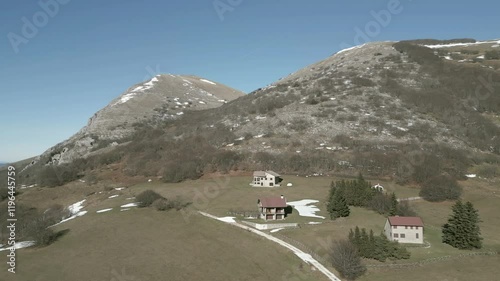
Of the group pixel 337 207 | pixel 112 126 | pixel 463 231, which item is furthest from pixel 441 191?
pixel 112 126

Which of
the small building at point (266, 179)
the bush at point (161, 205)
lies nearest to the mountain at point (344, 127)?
the small building at point (266, 179)

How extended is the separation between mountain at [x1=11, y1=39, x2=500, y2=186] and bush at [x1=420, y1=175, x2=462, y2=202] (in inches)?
279

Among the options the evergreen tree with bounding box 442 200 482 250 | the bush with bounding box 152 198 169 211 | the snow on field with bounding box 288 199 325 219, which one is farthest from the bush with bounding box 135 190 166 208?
the evergreen tree with bounding box 442 200 482 250

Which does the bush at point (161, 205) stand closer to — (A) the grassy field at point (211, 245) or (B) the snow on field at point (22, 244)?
(A) the grassy field at point (211, 245)

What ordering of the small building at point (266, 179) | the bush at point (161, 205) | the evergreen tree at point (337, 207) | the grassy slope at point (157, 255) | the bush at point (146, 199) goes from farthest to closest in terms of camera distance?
the small building at point (266, 179) < the bush at point (146, 199) < the bush at point (161, 205) < the evergreen tree at point (337, 207) < the grassy slope at point (157, 255)

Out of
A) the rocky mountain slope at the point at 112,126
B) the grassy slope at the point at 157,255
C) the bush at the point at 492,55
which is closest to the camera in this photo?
the grassy slope at the point at 157,255

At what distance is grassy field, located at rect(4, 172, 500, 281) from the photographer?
133 feet

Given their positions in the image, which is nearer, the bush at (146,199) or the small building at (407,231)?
the small building at (407,231)

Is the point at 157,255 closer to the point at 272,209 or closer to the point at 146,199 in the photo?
the point at 272,209

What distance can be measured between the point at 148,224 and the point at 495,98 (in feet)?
435

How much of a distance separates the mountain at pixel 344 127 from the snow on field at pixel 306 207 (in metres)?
23.0

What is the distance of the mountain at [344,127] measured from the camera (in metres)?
95.2

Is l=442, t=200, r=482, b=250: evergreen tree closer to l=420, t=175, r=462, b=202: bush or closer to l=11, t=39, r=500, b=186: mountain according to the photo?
l=420, t=175, r=462, b=202: bush

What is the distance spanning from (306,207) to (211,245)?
24967mm
